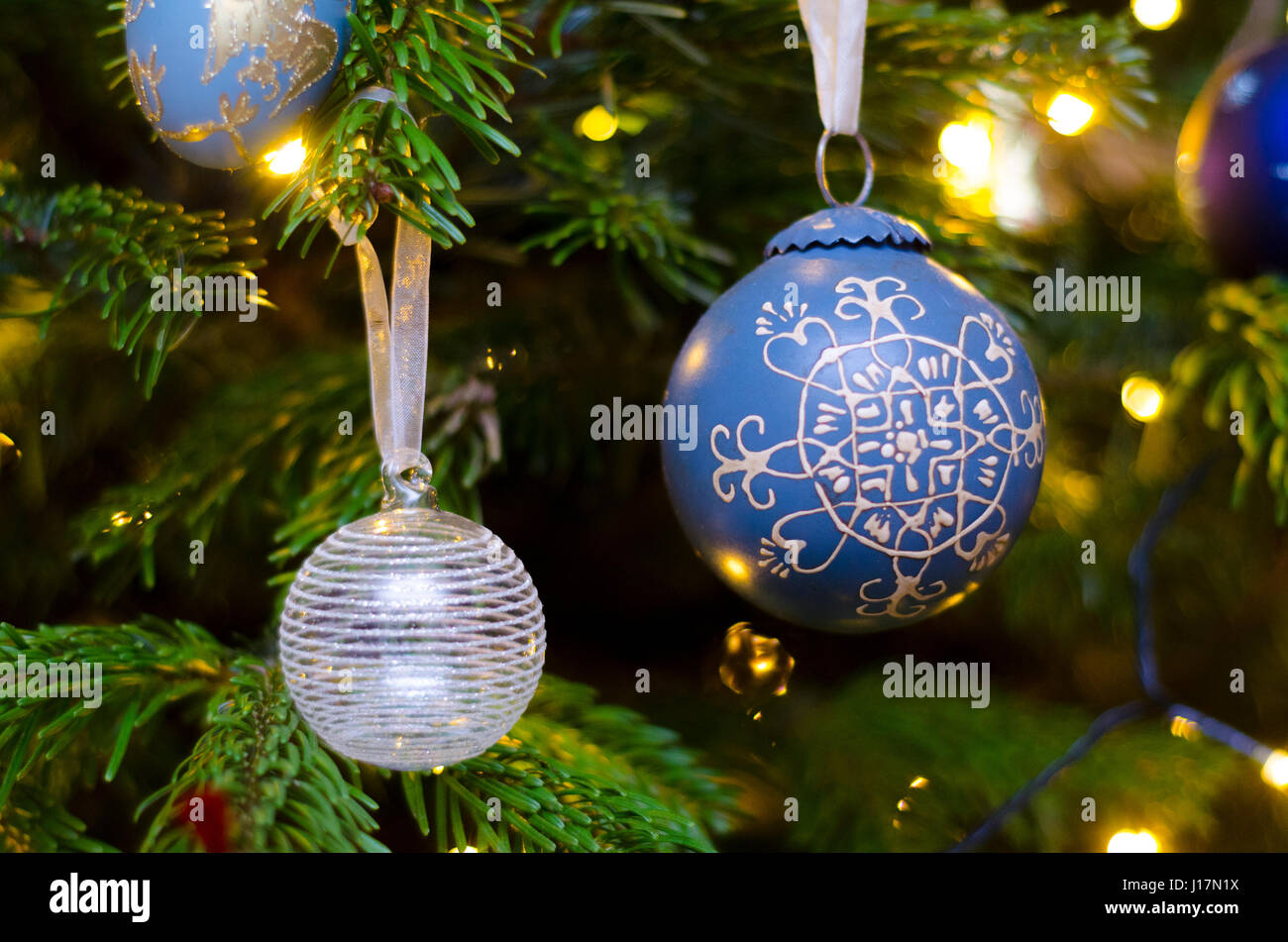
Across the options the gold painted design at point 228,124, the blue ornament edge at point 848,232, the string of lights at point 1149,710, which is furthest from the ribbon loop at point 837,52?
the string of lights at point 1149,710

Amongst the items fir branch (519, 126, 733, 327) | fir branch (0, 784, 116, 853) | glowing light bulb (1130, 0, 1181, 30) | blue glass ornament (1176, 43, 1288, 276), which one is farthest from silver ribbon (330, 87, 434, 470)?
glowing light bulb (1130, 0, 1181, 30)

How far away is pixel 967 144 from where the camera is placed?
90cm

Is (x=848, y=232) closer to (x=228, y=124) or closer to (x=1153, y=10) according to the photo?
(x=228, y=124)

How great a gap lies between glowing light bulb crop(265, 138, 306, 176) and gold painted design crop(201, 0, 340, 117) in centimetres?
5

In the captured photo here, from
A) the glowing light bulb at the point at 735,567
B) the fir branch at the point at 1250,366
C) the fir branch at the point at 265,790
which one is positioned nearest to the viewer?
the fir branch at the point at 265,790

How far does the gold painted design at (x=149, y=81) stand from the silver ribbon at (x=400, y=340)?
0.32 ft

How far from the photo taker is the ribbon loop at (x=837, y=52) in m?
0.54

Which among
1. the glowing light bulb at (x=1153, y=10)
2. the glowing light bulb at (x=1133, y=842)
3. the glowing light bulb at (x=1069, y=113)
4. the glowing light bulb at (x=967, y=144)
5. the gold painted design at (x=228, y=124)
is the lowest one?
the glowing light bulb at (x=1133, y=842)

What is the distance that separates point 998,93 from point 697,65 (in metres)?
0.38

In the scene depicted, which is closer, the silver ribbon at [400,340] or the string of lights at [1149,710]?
the silver ribbon at [400,340]

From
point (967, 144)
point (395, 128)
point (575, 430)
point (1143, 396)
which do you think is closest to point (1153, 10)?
point (967, 144)

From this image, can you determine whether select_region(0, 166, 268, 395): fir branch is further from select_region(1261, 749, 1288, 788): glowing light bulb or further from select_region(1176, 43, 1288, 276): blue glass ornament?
select_region(1261, 749, 1288, 788): glowing light bulb

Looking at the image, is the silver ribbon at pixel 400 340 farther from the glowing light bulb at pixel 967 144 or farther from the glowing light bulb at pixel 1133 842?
the glowing light bulb at pixel 1133 842

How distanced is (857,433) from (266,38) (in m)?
0.32
